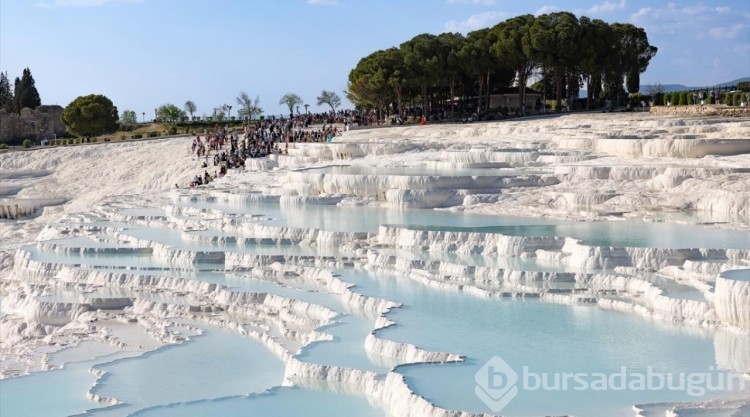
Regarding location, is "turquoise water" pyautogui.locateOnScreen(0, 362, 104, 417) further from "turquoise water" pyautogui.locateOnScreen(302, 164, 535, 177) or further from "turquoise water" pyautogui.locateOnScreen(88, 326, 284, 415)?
"turquoise water" pyautogui.locateOnScreen(302, 164, 535, 177)

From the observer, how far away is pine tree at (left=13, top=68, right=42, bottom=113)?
53312 mm

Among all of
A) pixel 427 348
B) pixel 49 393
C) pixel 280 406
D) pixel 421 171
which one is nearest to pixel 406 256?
pixel 427 348

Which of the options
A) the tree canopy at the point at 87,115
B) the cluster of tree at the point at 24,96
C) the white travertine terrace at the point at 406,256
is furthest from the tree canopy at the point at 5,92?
the white travertine terrace at the point at 406,256

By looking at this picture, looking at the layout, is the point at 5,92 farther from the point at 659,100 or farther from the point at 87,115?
the point at 659,100

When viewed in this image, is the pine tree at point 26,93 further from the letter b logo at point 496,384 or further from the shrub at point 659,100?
the letter b logo at point 496,384

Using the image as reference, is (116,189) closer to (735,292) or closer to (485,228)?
(485,228)

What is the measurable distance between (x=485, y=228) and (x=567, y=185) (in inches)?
156

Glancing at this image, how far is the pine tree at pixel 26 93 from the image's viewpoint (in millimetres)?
53312

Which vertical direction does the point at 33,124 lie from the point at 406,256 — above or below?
above

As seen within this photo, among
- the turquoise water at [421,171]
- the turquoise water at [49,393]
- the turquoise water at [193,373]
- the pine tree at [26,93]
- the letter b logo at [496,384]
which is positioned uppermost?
the pine tree at [26,93]

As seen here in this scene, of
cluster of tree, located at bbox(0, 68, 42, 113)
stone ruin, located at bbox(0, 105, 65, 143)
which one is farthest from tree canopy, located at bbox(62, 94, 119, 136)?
cluster of tree, located at bbox(0, 68, 42, 113)

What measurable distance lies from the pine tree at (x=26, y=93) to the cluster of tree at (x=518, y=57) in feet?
68.6

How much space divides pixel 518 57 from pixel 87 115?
18.7m

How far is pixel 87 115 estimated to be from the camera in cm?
4484
